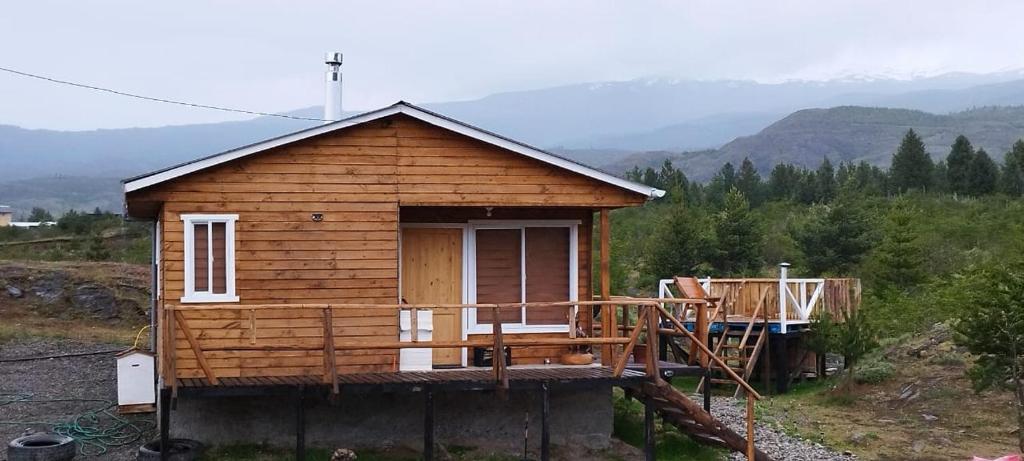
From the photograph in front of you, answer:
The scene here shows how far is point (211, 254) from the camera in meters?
14.9

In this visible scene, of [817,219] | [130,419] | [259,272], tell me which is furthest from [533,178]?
[817,219]

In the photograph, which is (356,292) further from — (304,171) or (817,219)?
(817,219)

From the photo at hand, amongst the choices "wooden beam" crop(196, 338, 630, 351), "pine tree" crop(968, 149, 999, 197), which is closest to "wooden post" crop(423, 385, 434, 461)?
"wooden beam" crop(196, 338, 630, 351)

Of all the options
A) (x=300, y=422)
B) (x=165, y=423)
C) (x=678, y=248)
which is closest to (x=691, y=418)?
(x=300, y=422)

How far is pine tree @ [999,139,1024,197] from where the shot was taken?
51938 millimetres

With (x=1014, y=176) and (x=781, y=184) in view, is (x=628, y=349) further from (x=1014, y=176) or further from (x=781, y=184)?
(x=781, y=184)

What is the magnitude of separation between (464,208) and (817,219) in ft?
86.8

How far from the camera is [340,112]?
18453 mm

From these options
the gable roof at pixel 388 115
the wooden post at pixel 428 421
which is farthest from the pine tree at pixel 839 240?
the wooden post at pixel 428 421

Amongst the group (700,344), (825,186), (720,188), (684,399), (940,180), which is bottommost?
(684,399)

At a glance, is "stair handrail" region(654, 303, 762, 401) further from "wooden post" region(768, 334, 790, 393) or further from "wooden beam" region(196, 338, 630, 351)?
"wooden post" region(768, 334, 790, 393)

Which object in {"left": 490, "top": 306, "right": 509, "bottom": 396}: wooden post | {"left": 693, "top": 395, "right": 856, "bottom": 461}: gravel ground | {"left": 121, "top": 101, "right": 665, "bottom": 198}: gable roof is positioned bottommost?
{"left": 693, "top": 395, "right": 856, "bottom": 461}: gravel ground

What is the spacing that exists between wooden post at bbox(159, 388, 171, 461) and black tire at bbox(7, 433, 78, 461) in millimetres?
1406

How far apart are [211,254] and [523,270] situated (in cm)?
466
